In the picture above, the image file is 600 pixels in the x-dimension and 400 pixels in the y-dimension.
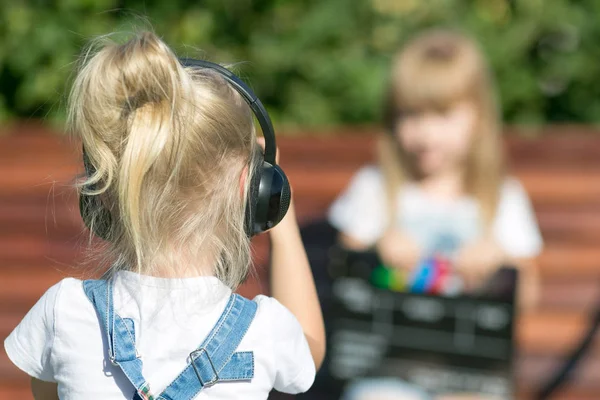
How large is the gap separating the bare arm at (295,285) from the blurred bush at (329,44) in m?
2.91

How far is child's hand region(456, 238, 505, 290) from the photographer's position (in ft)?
8.99

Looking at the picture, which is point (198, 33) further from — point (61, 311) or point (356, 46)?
point (61, 311)

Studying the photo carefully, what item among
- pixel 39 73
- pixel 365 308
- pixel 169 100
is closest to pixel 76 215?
pixel 39 73

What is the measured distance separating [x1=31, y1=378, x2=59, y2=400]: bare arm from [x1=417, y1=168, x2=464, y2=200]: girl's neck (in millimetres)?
1846

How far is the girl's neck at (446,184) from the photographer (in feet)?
9.37

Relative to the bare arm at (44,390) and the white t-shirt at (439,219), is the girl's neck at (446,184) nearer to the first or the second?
the white t-shirt at (439,219)

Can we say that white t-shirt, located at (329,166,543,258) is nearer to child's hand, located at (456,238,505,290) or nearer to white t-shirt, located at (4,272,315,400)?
child's hand, located at (456,238,505,290)

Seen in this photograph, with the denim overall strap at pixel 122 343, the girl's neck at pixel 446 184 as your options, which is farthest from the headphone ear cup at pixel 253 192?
the girl's neck at pixel 446 184

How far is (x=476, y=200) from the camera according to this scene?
2.84 metres

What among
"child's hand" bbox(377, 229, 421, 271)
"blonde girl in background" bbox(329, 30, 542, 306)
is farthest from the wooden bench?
"child's hand" bbox(377, 229, 421, 271)

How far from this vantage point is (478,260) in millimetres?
2754

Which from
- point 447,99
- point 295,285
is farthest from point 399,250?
point 295,285

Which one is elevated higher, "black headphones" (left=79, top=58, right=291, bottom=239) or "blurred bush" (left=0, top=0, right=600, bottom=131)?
"black headphones" (left=79, top=58, right=291, bottom=239)

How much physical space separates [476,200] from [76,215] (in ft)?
5.90
